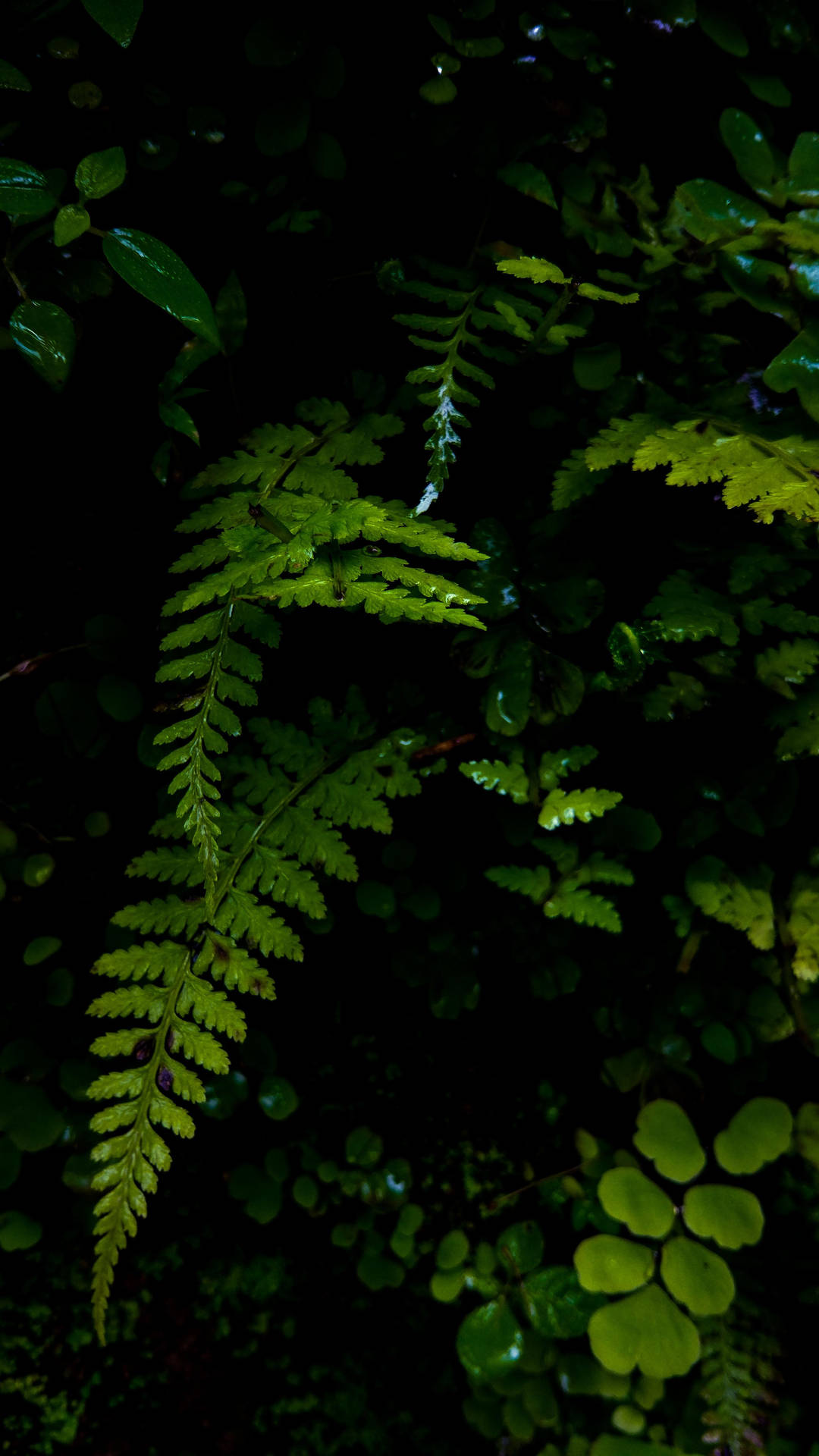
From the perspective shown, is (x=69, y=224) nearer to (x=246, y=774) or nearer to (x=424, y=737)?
(x=246, y=774)

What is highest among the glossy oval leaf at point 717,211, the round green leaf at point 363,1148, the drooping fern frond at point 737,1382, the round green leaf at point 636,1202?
the glossy oval leaf at point 717,211

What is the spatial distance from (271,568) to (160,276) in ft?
1.63

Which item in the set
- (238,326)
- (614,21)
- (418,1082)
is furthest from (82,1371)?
(614,21)

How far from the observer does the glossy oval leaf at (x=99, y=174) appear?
1.16 metres

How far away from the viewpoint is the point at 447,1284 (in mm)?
1682

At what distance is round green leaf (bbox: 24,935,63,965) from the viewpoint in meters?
1.58

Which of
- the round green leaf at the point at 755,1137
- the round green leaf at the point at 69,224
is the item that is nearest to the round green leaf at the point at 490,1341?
the round green leaf at the point at 755,1137

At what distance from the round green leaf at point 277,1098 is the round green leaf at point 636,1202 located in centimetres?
74

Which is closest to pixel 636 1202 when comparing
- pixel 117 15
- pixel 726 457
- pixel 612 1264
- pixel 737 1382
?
pixel 612 1264

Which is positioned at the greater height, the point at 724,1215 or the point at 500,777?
the point at 500,777

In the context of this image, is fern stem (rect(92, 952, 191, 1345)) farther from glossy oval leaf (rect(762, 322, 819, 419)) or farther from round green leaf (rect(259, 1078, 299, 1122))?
glossy oval leaf (rect(762, 322, 819, 419))

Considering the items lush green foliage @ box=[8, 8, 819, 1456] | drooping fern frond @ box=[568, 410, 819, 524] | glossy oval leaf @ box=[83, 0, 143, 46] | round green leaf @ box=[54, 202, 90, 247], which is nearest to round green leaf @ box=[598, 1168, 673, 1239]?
lush green foliage @ box=[8, 8, 819, 1456]

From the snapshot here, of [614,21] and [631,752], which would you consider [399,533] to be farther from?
[614,21]

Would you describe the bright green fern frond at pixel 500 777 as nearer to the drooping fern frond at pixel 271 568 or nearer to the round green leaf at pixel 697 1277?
the drooping fern frond at pixel 271 568
